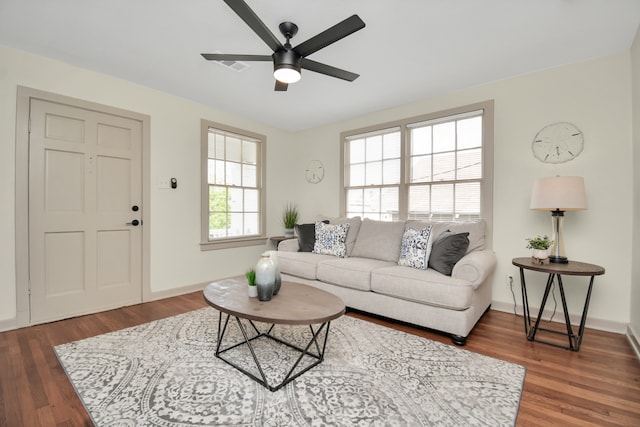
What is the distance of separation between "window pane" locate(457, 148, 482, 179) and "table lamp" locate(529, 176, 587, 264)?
0.84 m

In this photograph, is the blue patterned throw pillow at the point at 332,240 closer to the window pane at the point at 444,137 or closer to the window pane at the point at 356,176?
the window pane at the point at 356,176

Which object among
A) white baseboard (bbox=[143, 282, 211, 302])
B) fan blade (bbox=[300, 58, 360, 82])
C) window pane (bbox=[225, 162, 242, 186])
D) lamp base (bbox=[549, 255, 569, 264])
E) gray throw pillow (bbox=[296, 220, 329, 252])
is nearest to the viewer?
fan blade (bbox=[300, 58, 360, 82])

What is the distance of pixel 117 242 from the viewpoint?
10.7 feet

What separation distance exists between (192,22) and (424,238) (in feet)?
9.24

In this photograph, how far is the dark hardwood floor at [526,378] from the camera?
155 cm

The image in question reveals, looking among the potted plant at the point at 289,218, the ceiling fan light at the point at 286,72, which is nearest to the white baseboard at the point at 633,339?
the ceiling fan light at the point at 286,72

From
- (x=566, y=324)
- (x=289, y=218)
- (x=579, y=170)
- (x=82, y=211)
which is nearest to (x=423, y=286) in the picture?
(x=566, y=324)

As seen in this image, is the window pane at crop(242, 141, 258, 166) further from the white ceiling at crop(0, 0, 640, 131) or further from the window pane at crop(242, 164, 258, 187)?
the white ceiling at crop(0, 0, 640, 131)

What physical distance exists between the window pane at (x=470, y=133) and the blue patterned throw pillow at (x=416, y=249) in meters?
1.24

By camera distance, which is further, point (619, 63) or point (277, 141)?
point (277, 141)

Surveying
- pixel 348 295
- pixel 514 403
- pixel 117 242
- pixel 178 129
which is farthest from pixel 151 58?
pixel 514 403

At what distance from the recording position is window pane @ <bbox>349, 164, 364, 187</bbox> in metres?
4.49

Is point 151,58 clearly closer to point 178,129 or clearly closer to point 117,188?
point 178,129

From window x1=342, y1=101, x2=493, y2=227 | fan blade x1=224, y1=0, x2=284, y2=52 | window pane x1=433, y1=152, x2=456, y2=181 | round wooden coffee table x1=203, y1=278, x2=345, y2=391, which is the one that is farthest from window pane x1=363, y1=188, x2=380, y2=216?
fan blade x1=224, y1=0, x2=284, y2=52
